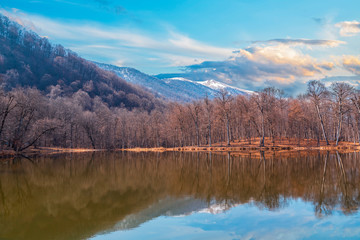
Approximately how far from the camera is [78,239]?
11.8 m

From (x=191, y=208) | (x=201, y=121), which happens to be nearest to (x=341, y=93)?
(x=201, y=121)

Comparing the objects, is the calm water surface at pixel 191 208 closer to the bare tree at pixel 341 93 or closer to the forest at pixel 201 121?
the bare tree at pixel 341 93

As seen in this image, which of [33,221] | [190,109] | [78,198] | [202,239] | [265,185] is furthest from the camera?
[190,109]

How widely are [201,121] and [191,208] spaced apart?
75.2 metres

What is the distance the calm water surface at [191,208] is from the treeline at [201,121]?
43837 mm

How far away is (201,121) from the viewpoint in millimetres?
91000

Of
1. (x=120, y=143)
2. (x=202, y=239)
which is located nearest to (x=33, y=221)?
(x=202, y=239)

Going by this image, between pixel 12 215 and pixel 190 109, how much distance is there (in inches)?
2731

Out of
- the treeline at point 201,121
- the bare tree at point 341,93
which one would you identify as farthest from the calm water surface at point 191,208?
the treeline at point 201,121

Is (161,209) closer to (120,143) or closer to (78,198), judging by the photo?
(78,198)

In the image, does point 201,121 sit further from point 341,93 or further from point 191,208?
point 191,208

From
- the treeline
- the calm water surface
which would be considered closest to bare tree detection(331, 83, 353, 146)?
the treeline

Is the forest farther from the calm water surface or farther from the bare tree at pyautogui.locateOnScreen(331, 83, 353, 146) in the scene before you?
the calm water surface

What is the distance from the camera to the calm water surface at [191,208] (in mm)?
12062
